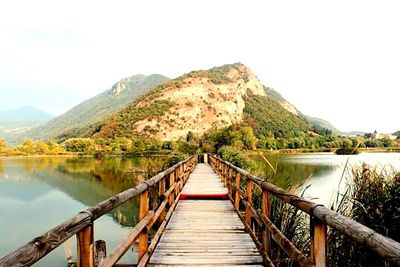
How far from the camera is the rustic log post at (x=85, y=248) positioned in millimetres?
2163

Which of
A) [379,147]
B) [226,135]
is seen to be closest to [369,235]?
[226,135]

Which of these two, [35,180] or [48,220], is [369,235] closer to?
[48,220]

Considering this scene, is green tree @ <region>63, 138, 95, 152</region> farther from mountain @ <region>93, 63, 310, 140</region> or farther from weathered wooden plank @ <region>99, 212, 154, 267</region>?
weathered wooden plank @ <region>99, 212, 154, 267</region>

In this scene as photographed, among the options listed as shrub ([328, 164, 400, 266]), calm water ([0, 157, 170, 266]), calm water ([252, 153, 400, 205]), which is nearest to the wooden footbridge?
shrub ([328, 164, 400, 266])

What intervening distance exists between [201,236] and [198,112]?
133 m

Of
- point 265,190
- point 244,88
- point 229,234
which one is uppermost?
point 244,88

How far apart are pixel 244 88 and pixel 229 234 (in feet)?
523

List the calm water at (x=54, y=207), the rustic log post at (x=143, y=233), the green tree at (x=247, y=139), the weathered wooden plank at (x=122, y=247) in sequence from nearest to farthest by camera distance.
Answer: the weathered wooden plank at (x=122, y=247), the rustic log post at (x=143, y=233), the calm water at (x=54, y=207), the green tree at (x=247, y=139)

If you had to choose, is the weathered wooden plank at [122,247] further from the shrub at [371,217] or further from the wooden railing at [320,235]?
the shrub at [371,217]

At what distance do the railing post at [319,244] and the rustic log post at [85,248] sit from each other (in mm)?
1440

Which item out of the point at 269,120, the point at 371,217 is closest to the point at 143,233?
the point at 371,217

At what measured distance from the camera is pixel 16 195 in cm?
2711

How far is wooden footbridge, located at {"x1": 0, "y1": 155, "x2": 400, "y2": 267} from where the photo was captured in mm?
1733

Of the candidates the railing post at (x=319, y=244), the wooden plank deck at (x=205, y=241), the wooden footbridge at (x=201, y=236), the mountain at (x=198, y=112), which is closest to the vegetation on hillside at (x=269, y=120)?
the mountain at (x=198, y=112)
